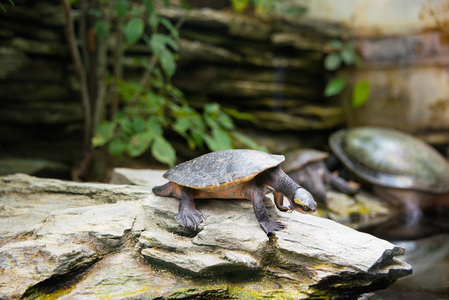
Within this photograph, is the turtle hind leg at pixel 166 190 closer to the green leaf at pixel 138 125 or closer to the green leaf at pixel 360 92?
the green leaf at pixel 138 125

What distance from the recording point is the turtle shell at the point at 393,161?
4.11 meters

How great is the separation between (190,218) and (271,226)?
443 millimetres

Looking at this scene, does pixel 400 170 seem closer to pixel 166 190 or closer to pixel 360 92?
pixel 360 92

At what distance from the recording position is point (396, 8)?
5559 millimetres

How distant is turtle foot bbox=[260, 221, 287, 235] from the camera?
1879mm

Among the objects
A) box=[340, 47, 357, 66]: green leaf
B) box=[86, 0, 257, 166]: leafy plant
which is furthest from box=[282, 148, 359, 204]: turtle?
Result: box=[340, 47, 357, 66]: green leaf

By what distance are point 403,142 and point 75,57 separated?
12.7 ft

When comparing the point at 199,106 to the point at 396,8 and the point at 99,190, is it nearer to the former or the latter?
the point at 99,190

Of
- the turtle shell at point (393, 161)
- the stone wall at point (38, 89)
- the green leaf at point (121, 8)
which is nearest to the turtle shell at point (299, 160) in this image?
the turtle shell at point (393, 161)

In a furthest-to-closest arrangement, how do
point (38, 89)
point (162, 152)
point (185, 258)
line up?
point (38, 89), point (162, 152), point (185, 258)

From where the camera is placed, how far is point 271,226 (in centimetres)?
191

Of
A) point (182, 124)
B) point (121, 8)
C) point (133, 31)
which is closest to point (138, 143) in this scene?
point (182, 124)

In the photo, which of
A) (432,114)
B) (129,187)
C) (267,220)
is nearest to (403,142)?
(432,114)

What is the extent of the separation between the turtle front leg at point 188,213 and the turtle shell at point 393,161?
2.92 m
